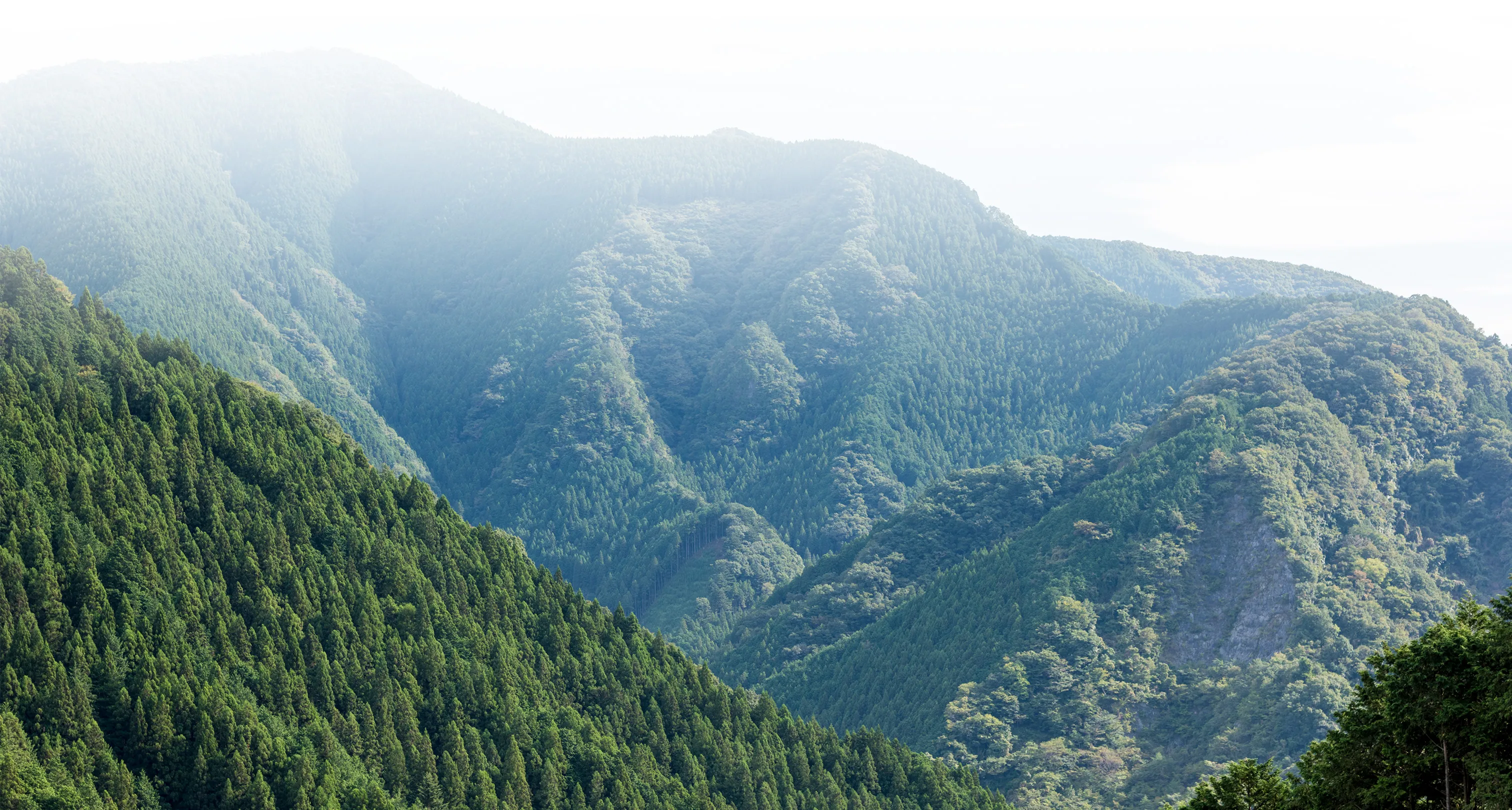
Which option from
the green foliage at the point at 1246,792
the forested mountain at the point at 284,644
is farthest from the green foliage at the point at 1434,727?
the forested mountain at the point at 284,644

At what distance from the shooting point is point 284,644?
140 metres

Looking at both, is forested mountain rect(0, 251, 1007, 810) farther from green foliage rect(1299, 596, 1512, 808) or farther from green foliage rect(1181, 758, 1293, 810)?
green foliage rect(1299, 596, 1512, 808)

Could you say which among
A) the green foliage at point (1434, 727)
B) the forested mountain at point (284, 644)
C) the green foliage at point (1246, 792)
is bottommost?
the forested mountain at point (284, 644)

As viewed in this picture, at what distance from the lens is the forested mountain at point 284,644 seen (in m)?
122

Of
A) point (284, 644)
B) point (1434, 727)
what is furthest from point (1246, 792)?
point (284, 644)

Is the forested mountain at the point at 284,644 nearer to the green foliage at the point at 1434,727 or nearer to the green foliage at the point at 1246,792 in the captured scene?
the green foliage at the point at 1246,792

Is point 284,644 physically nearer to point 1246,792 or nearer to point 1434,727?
point 1246,792

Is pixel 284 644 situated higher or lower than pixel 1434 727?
lower

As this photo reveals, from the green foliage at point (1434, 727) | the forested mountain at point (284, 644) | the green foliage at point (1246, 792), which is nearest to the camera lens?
the green foliage at point (1434, 727)

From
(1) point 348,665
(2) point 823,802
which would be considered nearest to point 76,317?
(1) point 348,665

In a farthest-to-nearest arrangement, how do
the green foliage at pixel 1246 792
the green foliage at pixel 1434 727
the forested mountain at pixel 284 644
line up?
the forested mountain at pixel 284 644
the green foliage at pixel 1246 792
the green foliage at pixel 1434 727

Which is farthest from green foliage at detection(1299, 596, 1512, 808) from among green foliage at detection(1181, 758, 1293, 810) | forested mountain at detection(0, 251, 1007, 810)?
forested mountain at detection(0, 251, 1007, 810)

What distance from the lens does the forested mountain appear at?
12238 centimetres

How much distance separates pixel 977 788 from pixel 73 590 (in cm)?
10176
